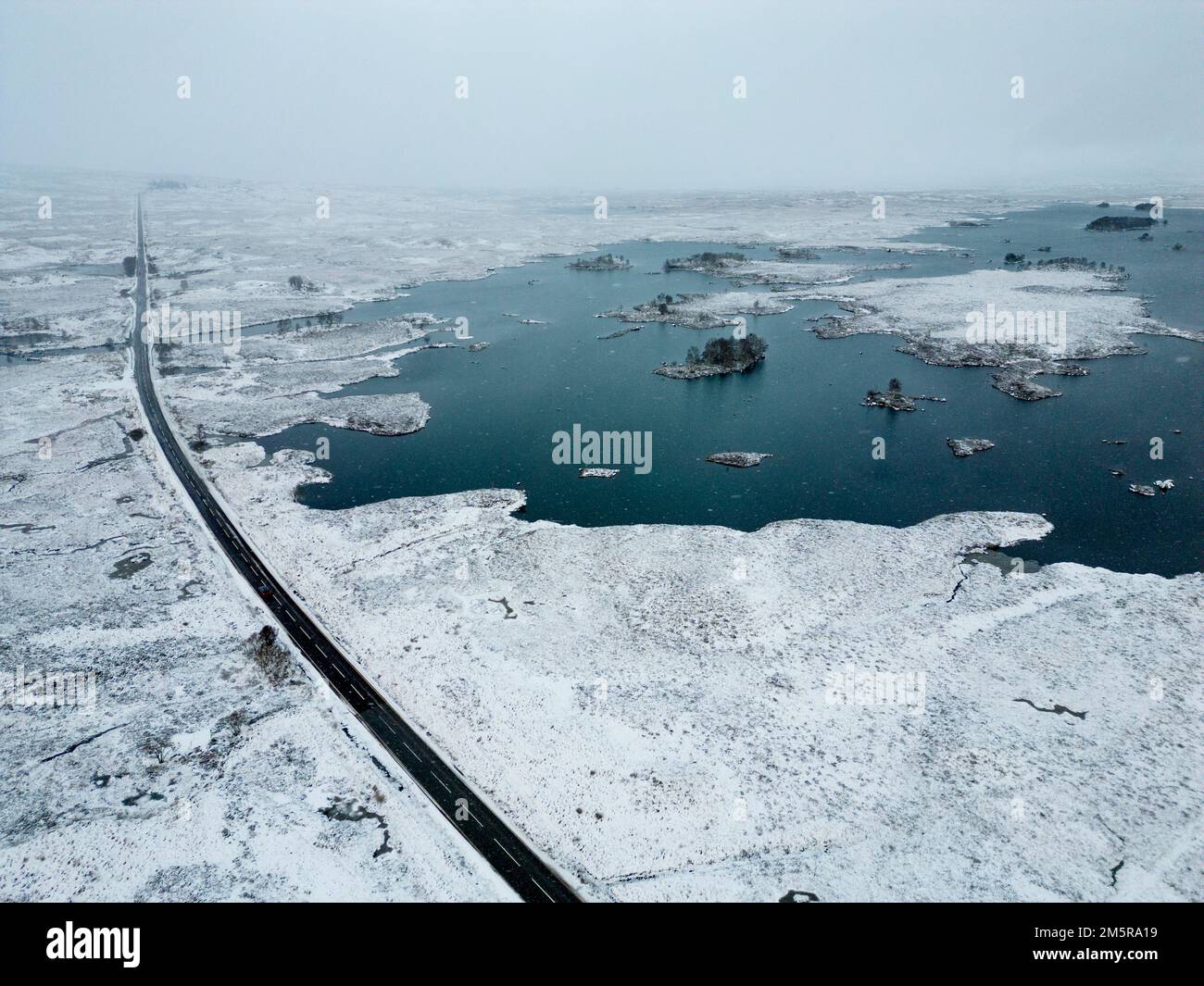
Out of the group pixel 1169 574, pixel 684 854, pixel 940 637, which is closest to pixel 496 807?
pixel 684 854

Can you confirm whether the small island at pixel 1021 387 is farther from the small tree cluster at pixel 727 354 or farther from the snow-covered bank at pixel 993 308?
the small tree cluster at pixel 727 354

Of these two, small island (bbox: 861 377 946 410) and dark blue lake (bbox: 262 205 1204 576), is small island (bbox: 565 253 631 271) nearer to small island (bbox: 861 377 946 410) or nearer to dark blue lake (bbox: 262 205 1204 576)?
dark blue lake (bbox: 262 205 1204 576)

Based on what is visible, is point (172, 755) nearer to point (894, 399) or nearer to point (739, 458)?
point (739, 458)

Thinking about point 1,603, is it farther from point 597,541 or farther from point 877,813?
point 877,813

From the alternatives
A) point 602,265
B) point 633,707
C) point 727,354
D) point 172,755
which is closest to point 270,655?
point 172,755

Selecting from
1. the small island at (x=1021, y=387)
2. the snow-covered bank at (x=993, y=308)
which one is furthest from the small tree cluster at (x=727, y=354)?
the small island at (x=1021, y=387)
